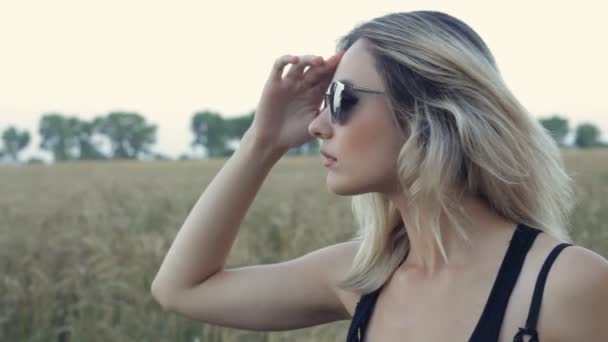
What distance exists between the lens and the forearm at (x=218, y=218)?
2.07m

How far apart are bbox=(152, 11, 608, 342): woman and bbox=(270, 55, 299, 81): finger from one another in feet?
0.67

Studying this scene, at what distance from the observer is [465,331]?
1.54m

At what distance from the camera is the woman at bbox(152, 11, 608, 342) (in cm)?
148

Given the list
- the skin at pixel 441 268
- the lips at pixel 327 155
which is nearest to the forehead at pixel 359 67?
the skin at pixel 441 268

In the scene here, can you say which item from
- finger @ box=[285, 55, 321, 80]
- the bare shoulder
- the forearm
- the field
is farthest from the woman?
the field

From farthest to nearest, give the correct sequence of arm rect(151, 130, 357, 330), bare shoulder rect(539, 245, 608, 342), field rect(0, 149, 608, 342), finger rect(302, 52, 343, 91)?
field rect(0, 149, 608, 342), finger rect(302, 52, 343, 91), arm rect(151, 130, 357, 330), bare shoulder rect(539, 245, 608, 342)

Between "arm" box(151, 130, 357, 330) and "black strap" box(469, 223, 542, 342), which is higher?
"black strap" box(469, 223, 542, 342)

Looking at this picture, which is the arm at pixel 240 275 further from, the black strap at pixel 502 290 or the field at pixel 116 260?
the field at pixel 116 260

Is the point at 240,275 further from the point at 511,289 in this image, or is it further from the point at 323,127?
the point at 511,289

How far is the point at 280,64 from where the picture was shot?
2051mm

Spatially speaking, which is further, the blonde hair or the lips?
the lips

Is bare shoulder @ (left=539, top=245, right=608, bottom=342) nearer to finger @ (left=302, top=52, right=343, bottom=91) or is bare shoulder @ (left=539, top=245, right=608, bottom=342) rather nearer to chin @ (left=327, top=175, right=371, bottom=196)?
chin @ (left=327, top=175, right=371, bottom=196)

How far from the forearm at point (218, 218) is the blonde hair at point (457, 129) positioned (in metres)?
0.50

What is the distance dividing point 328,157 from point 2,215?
21.2ft
